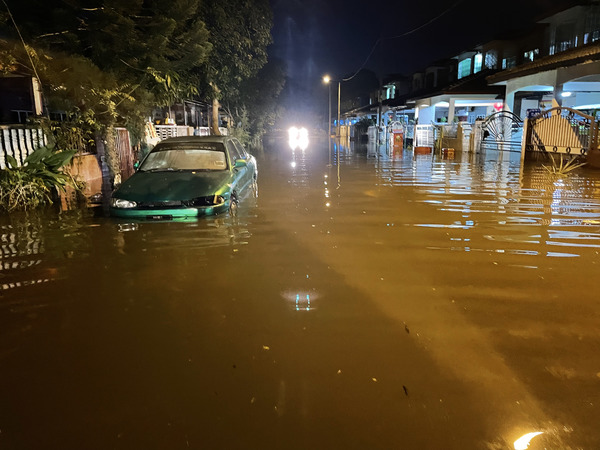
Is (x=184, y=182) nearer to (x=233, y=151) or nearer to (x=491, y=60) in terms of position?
(x=233, y=151)

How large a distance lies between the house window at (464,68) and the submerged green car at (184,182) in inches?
1369

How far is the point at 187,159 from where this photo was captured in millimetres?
9758

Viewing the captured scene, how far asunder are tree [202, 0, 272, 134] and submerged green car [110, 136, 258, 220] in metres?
13.0

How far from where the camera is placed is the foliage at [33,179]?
366 inches

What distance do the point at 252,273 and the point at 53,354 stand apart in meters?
2.31

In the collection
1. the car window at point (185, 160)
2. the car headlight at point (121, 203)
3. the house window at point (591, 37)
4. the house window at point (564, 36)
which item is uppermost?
the house window at point (564, 36)

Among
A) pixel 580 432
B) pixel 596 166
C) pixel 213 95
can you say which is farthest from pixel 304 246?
pixel 213 95

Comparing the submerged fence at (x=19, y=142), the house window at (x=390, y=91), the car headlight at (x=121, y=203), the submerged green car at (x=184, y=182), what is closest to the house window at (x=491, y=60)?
the house window at (x=390, y=91)

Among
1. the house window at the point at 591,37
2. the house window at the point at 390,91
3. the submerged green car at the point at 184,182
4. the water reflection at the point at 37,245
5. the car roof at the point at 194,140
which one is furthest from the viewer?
the house window at the point at 390,91

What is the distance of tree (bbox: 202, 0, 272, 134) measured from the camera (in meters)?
21.5

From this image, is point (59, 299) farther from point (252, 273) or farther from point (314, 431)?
point (314, 431)

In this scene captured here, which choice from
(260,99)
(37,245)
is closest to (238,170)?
(37,245)

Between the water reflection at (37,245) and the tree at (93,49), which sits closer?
the water reflection at (37,245)

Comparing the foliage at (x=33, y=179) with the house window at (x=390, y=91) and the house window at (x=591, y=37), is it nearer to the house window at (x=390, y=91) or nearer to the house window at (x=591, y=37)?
the house window at (x=591, y=37)
